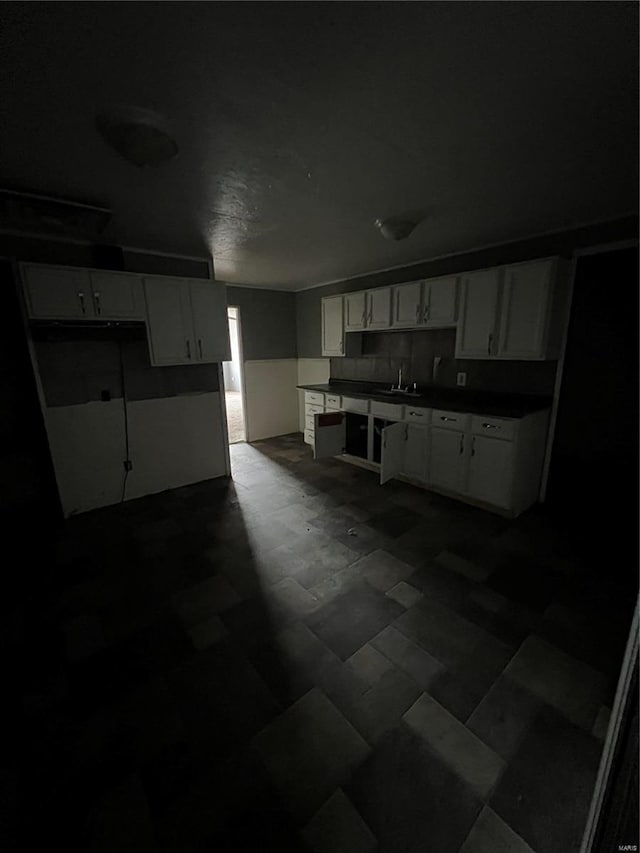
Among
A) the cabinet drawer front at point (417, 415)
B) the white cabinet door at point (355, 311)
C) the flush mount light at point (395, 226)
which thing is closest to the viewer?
the flush mount light at point (395, 226)

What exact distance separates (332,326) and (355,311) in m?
0.47

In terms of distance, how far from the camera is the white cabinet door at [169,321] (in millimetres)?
3256

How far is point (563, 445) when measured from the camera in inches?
125

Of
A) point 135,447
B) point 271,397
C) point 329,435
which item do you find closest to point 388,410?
point 329,435

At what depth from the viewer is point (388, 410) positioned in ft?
12.9

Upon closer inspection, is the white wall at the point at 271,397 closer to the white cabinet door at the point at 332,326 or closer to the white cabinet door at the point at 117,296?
the white cabinet door at the point at 332,326

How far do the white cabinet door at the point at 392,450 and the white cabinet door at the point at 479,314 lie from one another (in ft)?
3.35

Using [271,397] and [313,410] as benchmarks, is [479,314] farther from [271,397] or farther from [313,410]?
[271,397]

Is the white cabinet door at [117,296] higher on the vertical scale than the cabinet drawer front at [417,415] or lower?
higher

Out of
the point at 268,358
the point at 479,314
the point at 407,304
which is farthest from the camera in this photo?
the point at 268,358

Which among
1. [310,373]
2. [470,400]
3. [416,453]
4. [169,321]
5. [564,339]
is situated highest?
[169,321]

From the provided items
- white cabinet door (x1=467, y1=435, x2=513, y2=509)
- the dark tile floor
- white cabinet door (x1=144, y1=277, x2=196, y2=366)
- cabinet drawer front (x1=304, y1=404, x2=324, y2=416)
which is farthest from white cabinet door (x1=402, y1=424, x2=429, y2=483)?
white cabinet door (x1=144, y1=277, x2=196, y2=366)

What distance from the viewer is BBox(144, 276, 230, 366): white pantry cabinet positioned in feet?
10.8

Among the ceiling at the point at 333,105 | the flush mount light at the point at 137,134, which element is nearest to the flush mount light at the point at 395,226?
the ceiling at the point at 333,105
